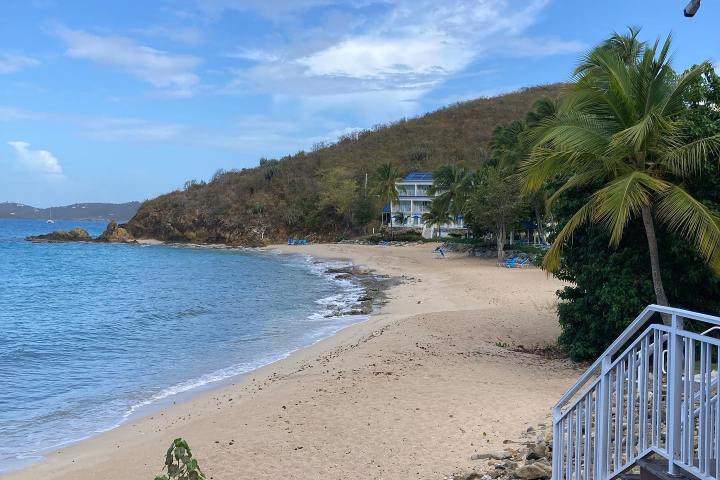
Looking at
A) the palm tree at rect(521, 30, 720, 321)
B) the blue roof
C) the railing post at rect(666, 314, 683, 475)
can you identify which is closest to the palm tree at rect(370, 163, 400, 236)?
the blue roof

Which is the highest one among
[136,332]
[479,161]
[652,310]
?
[479,161]

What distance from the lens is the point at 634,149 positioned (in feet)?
33.0

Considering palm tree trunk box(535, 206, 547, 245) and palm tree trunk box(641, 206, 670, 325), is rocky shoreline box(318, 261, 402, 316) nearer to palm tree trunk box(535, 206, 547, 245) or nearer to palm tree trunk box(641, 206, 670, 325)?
palm tree trunk box(535, 206, 547, 245)

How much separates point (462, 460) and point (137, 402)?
27.7ft

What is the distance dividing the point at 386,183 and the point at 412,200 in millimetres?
6946

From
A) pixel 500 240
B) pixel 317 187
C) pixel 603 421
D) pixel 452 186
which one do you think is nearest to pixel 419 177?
pixel 317 187

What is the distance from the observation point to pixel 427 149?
97.9 metres

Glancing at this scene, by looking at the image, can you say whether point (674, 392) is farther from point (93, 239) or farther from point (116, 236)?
point (93, 239)

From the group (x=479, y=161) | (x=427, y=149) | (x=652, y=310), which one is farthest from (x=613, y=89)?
(x=427, y=149)

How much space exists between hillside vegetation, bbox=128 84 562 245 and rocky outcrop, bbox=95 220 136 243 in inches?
79.0

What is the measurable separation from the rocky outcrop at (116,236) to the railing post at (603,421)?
3844 inches

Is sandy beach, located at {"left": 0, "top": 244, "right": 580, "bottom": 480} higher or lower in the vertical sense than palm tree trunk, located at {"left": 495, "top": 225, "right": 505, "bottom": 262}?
lower

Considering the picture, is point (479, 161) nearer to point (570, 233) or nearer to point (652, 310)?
point (570, 233)

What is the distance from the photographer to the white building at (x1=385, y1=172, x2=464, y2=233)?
75.3m
